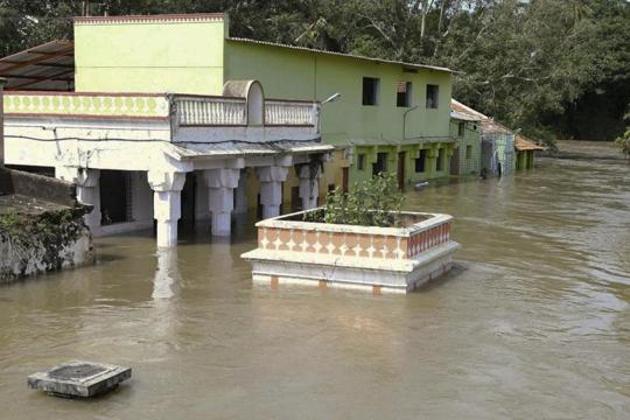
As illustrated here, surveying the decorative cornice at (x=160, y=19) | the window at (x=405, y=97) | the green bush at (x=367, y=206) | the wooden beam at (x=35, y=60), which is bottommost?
the green bush at (x=367, y=206)

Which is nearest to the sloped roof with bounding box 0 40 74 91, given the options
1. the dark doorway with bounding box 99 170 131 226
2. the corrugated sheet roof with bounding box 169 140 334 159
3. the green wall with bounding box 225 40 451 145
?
the dark doorway with bounding box 99 170 131 226

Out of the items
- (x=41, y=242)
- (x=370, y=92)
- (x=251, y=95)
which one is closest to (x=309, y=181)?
(x=251, y=95)

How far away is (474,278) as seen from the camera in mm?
13531

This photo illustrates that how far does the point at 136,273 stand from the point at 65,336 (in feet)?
12.9

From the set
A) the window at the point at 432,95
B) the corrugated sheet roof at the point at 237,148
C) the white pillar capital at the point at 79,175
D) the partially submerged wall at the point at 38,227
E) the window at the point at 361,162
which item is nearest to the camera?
the partially submerged wall at the point at 38,227

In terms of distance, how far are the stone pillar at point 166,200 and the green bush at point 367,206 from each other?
3.58 metres

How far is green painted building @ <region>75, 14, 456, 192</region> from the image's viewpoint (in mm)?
18953

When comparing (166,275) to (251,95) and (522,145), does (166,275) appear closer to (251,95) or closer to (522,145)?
(251,95)

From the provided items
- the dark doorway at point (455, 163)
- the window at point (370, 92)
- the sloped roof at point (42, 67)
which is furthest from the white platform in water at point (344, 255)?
the dark doorway at point (455, 163)

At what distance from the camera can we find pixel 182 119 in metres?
15.1

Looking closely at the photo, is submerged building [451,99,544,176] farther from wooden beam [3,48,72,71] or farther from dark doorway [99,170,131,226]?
dark doorway [99,170,131,226]

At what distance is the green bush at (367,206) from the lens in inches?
497

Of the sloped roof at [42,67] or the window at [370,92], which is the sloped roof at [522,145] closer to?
the window at [370,92]

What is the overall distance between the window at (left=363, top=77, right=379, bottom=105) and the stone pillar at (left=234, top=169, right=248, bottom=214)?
7.25 meters
